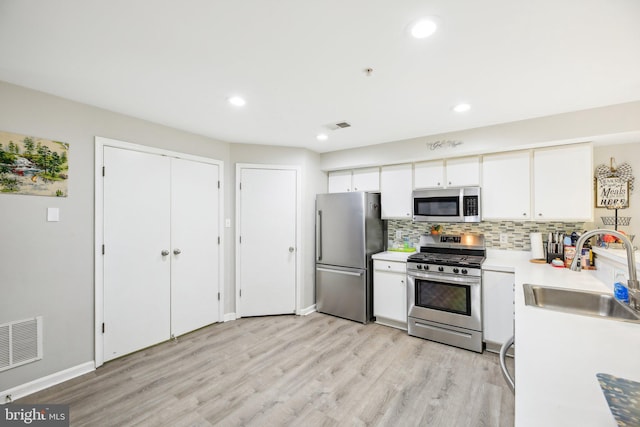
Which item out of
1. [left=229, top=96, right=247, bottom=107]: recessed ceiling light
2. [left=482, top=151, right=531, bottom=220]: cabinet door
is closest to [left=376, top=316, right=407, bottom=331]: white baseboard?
[left=482, top=151, right=531, bottom=220]: cabinet door

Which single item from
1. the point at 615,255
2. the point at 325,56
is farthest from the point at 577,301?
the point at 325,56

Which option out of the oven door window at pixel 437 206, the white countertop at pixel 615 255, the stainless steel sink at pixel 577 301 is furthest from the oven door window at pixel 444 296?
the white countertop at pixel 615 255

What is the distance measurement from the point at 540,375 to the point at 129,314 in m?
3.22

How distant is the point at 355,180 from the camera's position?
13.3 ft

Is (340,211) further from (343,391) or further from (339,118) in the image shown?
(343,391)

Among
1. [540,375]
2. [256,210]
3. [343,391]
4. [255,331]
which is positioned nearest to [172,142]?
[256,210]

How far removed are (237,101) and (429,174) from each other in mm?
2387

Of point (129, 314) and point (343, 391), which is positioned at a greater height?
point (129, 314)

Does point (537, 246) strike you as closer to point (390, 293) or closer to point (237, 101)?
point (390, 293)

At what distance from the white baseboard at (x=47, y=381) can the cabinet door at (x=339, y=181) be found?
→ 3.39 metres

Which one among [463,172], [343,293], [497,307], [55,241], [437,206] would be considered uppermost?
[463,172]

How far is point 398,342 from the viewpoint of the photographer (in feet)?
9.95

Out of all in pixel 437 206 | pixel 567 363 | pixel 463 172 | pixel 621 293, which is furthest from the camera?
pixel 437 206

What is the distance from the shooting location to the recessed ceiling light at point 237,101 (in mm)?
2309
